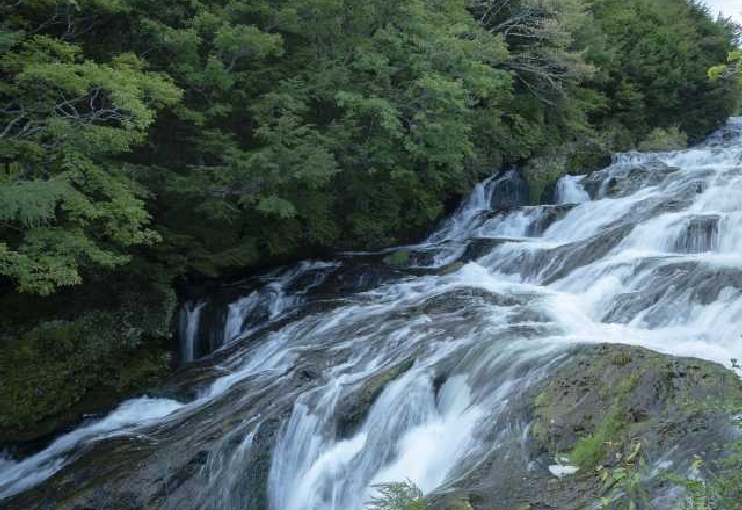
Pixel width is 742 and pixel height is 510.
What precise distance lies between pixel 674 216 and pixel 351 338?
22.1ft

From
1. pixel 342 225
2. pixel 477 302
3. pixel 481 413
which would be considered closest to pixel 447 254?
pixel 342 225

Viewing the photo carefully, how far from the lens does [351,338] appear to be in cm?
888

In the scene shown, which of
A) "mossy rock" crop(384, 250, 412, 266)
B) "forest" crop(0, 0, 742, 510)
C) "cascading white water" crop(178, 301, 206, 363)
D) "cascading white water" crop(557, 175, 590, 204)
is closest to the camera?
"forest" crop(0, 0, 742, 510)

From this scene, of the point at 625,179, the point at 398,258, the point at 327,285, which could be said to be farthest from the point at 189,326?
the point at 625,179

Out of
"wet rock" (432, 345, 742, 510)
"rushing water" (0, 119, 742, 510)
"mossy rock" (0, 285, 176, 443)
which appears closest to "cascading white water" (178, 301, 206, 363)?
"rushing water" (0, 119, 742, 510)

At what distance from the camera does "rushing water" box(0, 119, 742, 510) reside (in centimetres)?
615

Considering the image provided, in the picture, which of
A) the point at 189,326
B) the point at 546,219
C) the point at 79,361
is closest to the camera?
the point at 79,361

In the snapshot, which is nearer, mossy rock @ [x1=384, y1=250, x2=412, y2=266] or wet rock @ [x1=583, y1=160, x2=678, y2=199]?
mossy rock @ [x1=384, y1=250, x2=412, y2=266]

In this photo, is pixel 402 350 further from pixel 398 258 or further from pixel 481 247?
pixel 481 247

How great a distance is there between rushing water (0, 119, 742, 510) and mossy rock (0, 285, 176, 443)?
47 centimetres

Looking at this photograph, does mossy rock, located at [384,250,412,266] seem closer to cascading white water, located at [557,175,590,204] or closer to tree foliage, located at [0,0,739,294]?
tree foliage, located at [0,0,739,294]

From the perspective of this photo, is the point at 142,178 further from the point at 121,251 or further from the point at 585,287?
the point at 585,287

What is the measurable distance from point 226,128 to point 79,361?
5.57 meters

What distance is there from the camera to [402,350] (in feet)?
26.1
